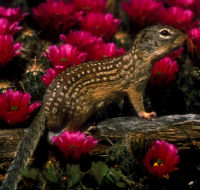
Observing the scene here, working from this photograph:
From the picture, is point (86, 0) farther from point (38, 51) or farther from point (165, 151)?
point (165, 151)

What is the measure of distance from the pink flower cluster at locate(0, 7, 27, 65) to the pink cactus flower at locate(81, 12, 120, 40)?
1.93ft

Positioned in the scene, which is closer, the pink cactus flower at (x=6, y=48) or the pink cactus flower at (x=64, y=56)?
the pink cactus flower at (x=6, y=48)

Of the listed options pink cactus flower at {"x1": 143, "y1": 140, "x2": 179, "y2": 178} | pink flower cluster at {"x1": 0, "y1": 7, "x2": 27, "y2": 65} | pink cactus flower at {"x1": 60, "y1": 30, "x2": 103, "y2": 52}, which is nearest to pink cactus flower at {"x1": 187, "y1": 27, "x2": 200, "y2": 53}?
pink cactus flower at {"x1": 60, "y1": 30, "x2": 103, "y2": 52}

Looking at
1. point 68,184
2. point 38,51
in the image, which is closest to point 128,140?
point 68,184

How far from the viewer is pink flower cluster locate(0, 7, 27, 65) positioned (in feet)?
9.53

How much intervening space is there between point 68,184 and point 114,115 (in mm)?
993

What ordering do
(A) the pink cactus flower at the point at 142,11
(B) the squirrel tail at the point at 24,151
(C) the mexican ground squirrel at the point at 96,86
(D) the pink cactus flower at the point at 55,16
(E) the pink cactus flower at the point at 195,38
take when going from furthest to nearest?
(A) the pink cactus flower at the point at 142,11 < (D) the pink cactus flower at the point at 55,16 < (E) the pink cactus flower at the point at 195,38 < (C) the mexican ground squirrel at the point at 96,86 < (B) the squirrel tail at the point at 24,151

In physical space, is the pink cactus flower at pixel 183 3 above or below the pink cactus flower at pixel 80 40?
below

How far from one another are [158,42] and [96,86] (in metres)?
0.61

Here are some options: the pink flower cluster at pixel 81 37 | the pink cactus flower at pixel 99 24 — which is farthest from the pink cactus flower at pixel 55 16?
the pink cactus flower at pixel 99 24

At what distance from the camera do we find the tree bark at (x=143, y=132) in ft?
8.81

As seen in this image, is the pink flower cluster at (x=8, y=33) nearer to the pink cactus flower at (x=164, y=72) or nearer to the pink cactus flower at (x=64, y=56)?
the pink cactus flower at (x=64, y=56)

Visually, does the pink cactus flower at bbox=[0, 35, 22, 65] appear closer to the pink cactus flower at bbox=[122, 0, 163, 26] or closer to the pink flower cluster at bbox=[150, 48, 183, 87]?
the pink flower cluster at bbox=[150, 48, 183, 87]

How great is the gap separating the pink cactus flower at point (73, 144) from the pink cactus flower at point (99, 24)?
142 centimetres
